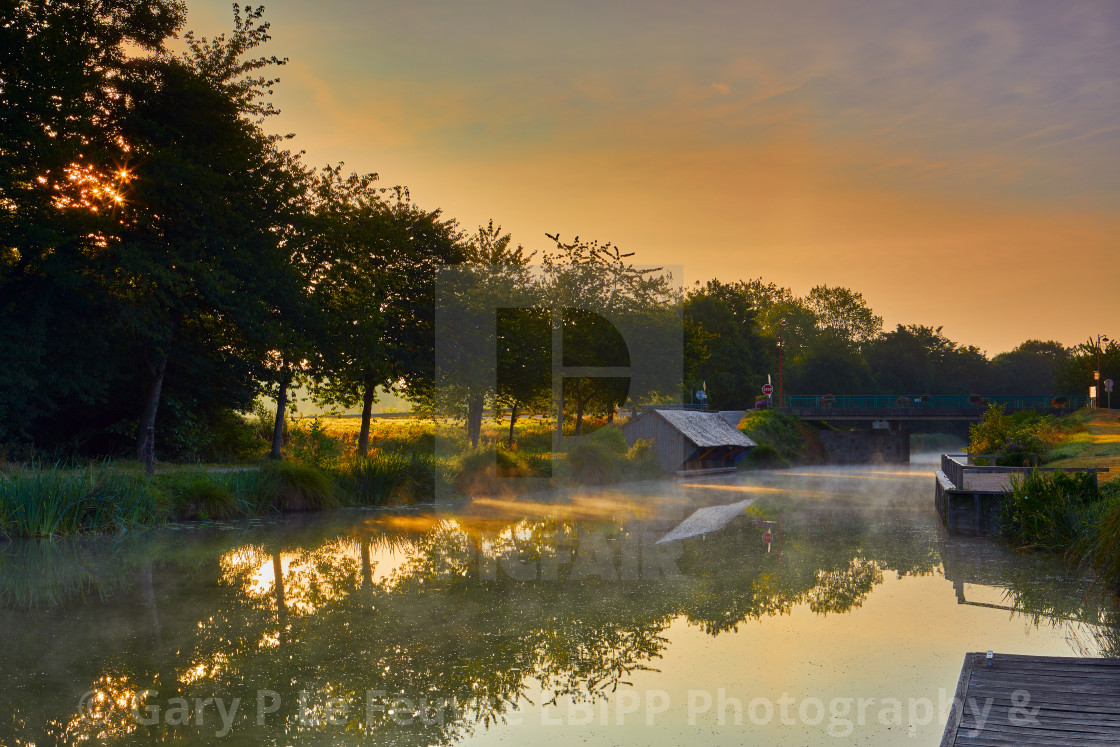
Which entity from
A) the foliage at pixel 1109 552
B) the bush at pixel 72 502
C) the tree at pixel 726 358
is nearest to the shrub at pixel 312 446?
the bush at pixel 72 502

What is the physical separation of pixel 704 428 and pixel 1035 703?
113ft

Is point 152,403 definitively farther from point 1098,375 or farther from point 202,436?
point 1098,375

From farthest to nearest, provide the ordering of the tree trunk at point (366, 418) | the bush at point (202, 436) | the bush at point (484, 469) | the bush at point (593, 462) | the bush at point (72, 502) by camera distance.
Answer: the bush at point (593, 462) → the tree trunk at point (366, 418) → the bush at point (484, 469) → the bush at point (202, 436) → the bush at point (72, 502)

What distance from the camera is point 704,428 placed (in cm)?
4038

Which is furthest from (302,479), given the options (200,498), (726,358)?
(726,358)

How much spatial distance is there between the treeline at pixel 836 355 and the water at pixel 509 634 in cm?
3269

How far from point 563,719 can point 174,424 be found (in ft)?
73.7

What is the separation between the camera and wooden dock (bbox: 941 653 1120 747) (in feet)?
17.6

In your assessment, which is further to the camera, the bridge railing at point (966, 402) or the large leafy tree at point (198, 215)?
the bridge railing at point (966, 402)

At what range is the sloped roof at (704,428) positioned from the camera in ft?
123

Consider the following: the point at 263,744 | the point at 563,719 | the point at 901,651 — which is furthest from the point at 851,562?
the point at 263,744

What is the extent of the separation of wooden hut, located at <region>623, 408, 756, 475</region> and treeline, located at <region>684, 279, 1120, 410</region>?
23.6 ft

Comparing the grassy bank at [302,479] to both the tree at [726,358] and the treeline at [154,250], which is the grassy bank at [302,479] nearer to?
the treeline at [154,250]

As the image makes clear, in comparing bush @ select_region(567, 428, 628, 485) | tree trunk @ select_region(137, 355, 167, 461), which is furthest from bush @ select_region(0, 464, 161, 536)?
bush @ select_region(567, 428, 628, 485)
